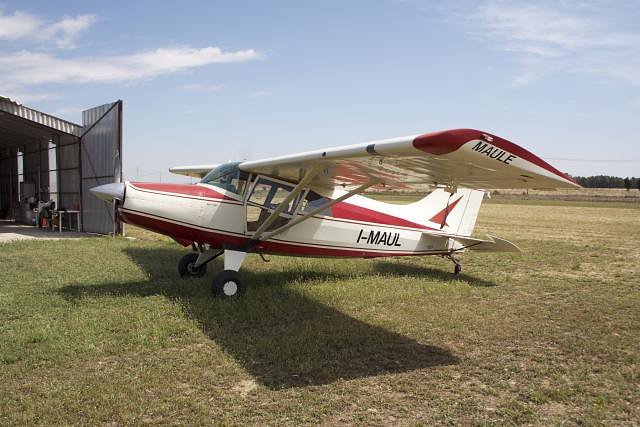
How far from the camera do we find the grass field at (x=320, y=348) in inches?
162

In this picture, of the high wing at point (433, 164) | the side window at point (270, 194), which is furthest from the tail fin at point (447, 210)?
the side window at point (270, 194)

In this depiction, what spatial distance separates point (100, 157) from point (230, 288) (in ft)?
43.4

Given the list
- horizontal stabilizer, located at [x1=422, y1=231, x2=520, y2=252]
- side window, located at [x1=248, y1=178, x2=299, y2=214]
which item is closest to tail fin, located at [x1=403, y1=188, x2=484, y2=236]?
horizontal stabilizer, located at [x1=422, y1=231, x2=520, y2=252]

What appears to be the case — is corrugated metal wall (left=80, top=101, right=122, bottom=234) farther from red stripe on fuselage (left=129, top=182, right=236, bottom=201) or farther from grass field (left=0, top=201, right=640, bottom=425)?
red stripe on fuselage (left=129, top=182, right=236, bottom=201)

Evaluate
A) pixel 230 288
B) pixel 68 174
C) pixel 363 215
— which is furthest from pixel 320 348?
pixel 68 174

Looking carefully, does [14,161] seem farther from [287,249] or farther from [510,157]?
[510,157]

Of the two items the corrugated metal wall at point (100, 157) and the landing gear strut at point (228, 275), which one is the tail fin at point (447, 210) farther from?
the corrugated metal wall at point (100, 157)

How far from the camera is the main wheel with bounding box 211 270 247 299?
764 centimetres

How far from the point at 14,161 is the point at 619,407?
33450mm

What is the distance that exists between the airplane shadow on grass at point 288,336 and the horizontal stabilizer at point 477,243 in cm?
367

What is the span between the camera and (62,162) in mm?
22922

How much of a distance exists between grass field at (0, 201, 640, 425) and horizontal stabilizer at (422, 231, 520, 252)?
618mm

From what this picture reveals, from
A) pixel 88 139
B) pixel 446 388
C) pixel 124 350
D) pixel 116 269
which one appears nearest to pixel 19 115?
pixel 88 139

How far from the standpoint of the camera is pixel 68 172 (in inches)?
885
